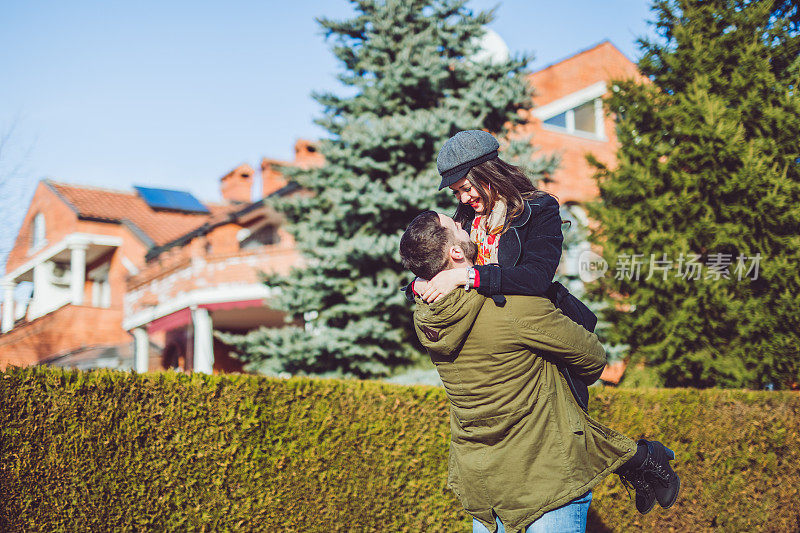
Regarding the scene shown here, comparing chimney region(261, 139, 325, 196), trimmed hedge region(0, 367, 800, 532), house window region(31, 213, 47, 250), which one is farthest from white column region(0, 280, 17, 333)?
house window region(31, 213, 47, 250)

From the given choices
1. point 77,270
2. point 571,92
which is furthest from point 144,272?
point 571,92

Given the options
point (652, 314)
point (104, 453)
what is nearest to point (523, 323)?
point (104, 453)

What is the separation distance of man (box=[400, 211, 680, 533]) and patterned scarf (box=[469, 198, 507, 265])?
158 mm

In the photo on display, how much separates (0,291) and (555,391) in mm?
12648

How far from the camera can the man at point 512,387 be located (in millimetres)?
2365

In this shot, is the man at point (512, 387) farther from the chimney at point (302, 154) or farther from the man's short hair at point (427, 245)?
the chimney at point (302, 154)

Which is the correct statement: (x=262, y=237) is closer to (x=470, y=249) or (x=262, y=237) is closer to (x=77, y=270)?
(x=77, y=270)

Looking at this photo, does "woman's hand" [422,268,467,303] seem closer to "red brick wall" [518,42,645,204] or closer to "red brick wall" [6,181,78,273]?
"red brick wall" [518,42,645,204]

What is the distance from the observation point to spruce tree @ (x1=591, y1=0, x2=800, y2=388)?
319 inches

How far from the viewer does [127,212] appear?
27672mm

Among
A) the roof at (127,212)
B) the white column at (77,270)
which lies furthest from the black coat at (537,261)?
the white column at (77,270)

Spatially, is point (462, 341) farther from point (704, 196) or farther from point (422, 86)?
point (422, 86)

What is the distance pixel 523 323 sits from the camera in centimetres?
235

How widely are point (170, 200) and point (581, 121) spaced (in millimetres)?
18809
